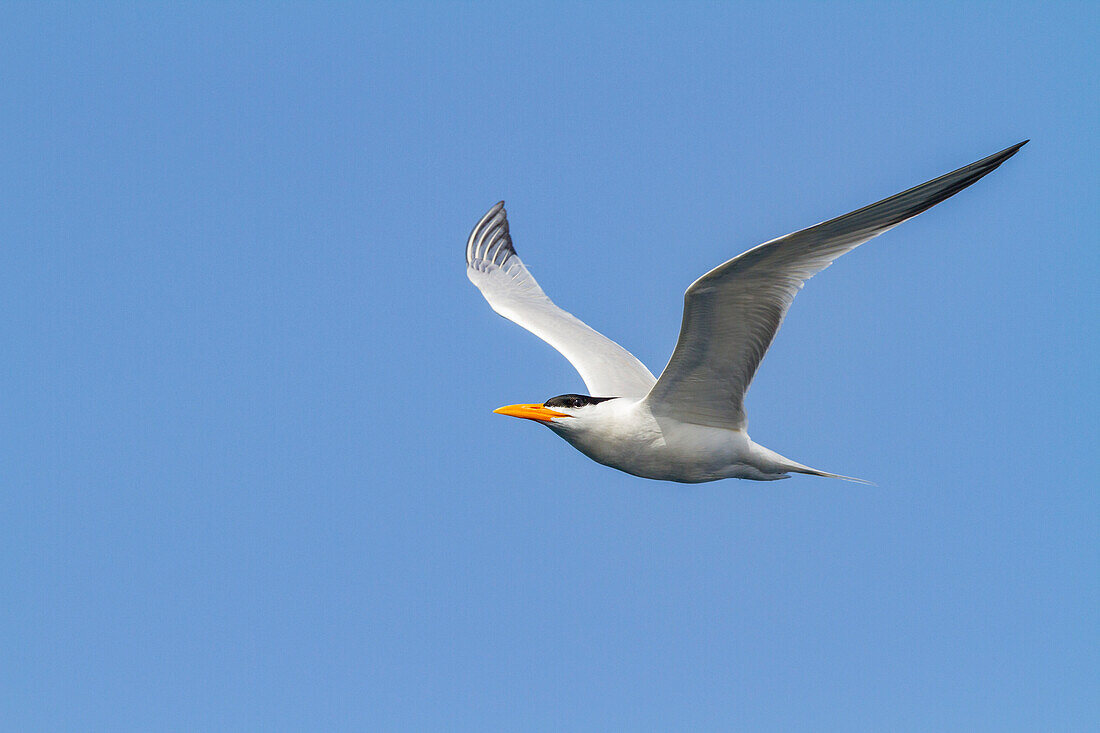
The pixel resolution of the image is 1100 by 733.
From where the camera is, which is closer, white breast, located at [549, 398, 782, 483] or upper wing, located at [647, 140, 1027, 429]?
upper wing, located at [647, 140, 1027, 429]

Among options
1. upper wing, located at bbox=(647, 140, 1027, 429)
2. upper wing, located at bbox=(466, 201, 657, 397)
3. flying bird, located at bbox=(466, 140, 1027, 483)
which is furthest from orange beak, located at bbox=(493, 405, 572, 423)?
upper wing, located at bbox=(466, 201, 657, 397)

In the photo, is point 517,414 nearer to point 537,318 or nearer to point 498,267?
point 537,318

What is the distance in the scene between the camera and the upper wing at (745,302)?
7.50m

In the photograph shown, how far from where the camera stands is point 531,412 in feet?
32.3

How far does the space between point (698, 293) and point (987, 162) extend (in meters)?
2.33

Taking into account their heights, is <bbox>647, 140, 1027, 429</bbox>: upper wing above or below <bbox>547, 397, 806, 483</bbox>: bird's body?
above

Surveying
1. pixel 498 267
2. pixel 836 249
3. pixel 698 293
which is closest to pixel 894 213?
pixel 836 249

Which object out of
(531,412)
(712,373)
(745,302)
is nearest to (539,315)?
(531,412)

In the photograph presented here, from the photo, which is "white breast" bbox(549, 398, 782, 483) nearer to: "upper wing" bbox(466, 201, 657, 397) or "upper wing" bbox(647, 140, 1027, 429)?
"upper wing" bbox(647, 140, 1027, 429)

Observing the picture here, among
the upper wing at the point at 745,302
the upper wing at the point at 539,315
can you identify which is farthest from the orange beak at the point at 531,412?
the upper wing at the point at 539,315

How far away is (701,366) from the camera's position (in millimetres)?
9195

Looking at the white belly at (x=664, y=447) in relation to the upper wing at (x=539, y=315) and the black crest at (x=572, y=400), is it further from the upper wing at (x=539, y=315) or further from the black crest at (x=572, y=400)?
the upper wing at (x=539, y=315)

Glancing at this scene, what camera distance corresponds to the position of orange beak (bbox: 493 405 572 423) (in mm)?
9781

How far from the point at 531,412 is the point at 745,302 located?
2471 millimetres
